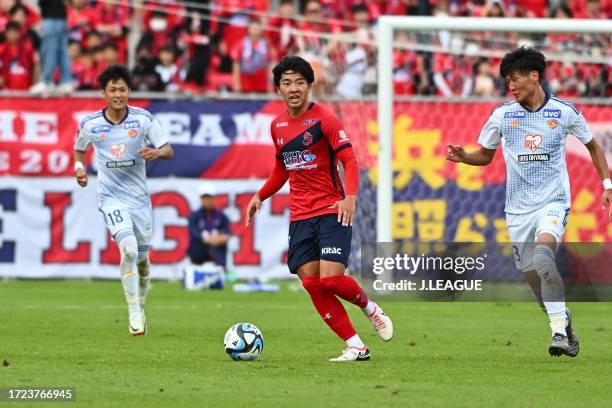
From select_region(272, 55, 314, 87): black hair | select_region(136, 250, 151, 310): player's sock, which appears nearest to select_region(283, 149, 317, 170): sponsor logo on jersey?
select_region(272, 55, 314, 87): black hair

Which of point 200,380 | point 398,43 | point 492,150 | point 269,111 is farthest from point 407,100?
point 200,380

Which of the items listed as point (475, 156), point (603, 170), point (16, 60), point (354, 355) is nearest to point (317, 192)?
point (354, 355)

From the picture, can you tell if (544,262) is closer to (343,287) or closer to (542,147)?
(542,147)

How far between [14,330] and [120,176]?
1.90 meters

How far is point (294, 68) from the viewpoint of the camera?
401 inches

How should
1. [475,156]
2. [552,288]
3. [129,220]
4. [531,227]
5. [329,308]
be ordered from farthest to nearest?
[129,220] < [475,156] < [531,227] < [329,308] < [552,288]

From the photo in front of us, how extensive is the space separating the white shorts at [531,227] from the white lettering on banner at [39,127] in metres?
12.0

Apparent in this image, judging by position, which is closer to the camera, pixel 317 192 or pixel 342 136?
pixel 342 136

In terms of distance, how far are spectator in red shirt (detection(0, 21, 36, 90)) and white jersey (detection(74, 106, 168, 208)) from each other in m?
9.81

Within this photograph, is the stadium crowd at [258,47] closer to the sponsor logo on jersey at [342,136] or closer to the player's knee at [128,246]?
the player's knee at [128,246]

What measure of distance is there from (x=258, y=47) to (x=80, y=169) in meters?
10.4

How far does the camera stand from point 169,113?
70.6ft

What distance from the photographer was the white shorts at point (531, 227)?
34.3ft

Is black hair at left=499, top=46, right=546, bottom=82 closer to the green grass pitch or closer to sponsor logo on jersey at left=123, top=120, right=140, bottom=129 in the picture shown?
the green grass pitch
